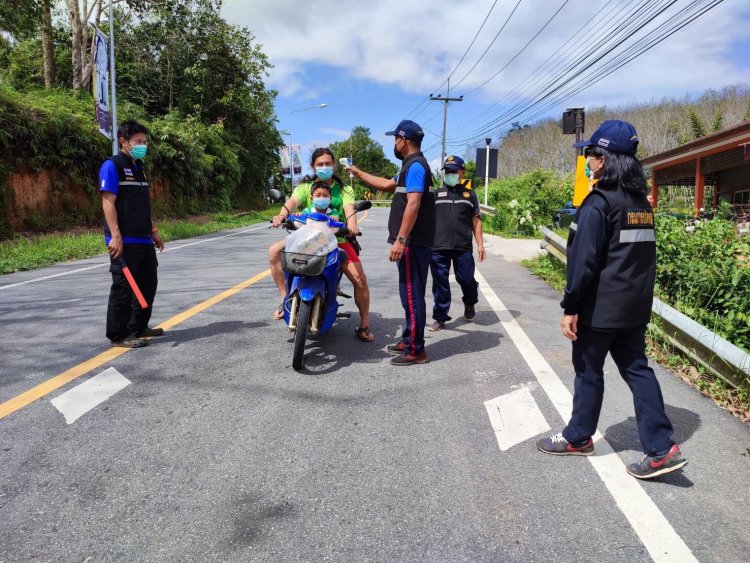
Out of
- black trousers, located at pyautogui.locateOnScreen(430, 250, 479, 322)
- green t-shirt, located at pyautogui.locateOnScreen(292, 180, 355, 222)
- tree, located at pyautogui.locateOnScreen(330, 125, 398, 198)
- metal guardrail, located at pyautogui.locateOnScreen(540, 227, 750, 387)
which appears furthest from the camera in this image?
tree, located at pyautogui.locateOnScreen(330, 125, 398, 198)

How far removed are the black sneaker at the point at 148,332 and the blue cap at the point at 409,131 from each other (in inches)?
117

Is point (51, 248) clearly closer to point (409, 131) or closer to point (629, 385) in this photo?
point (409, 131)

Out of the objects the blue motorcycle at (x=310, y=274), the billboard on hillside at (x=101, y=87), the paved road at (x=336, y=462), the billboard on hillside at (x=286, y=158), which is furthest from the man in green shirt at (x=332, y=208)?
the billboard on hillside at (x=286, y=158)

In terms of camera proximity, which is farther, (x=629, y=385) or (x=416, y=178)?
(x=416, y=178)

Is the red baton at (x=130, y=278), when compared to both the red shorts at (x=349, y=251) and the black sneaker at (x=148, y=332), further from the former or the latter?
the red shorts at (x=349, y=251)

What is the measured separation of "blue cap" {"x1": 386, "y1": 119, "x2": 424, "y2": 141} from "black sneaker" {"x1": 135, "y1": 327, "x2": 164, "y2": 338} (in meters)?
2.98

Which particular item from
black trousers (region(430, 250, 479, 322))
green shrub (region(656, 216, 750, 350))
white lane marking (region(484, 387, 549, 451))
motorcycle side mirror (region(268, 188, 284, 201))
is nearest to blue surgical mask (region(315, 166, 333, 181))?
motorcycle side mirror (region(268, 188, 284, 201))

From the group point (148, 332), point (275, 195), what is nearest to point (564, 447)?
point (275, 195)

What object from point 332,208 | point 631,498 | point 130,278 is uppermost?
point 332,208

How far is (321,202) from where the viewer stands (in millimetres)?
5176

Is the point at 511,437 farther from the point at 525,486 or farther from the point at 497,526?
the point at 497,526

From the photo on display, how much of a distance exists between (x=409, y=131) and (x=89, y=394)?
312cm

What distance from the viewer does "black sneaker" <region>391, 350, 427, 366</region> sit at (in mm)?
4887

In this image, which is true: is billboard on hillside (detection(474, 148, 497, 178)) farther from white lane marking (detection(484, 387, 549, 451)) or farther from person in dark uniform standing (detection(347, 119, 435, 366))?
white lane marking (detection(484, 387, 549, 451))
